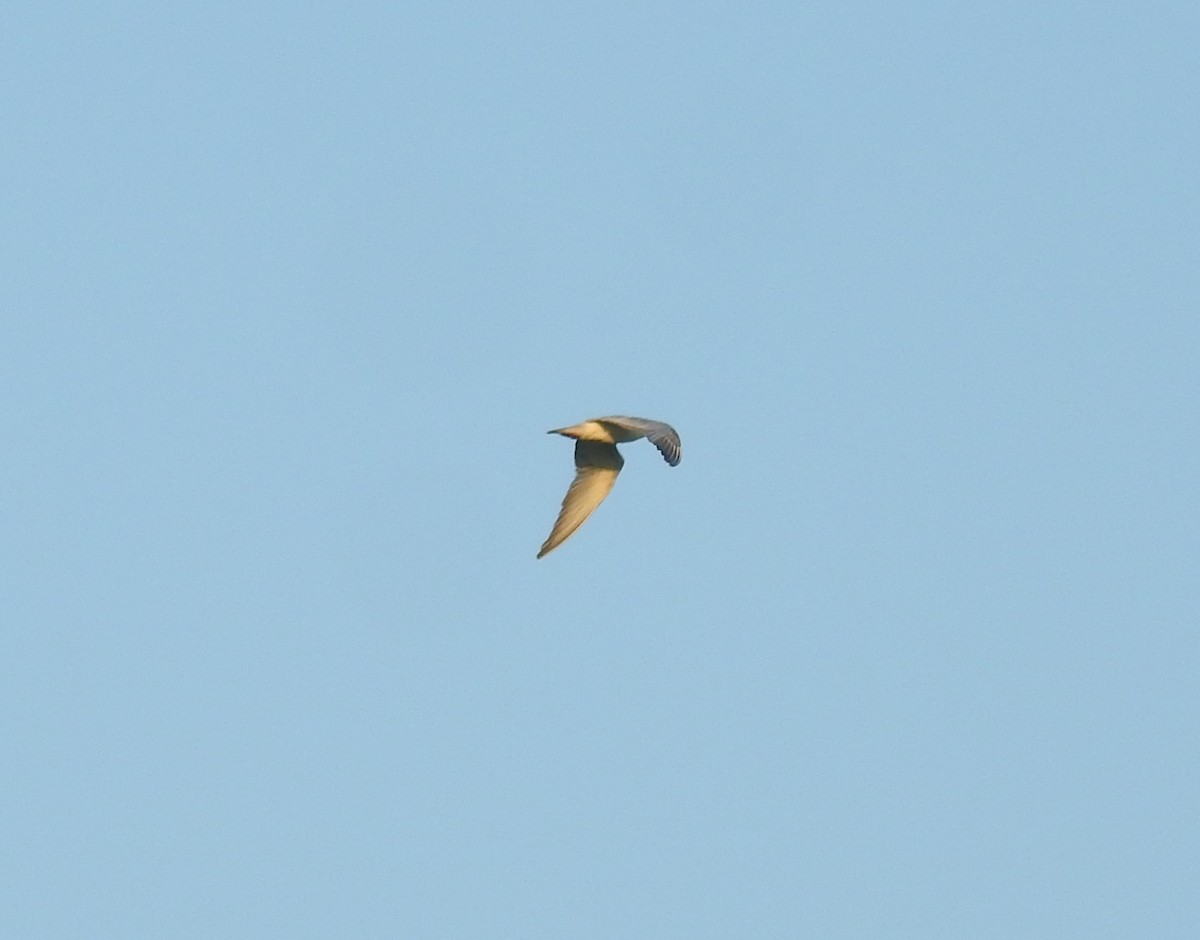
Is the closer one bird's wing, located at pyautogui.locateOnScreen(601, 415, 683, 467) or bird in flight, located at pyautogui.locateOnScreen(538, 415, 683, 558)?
bird's wing, located at pyautogui.locateOnScreen(601, 415, 683, 467)

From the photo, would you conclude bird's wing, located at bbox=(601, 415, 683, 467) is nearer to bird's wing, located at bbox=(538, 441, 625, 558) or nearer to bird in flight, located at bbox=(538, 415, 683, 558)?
bird in flight, located at bbox=(538, 415, 683, 558)

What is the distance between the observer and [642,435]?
38.7 m

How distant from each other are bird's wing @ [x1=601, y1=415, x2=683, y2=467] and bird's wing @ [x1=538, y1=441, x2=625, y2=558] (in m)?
1.79

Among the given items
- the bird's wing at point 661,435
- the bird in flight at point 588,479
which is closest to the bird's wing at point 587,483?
the bird in flight at point 588,479

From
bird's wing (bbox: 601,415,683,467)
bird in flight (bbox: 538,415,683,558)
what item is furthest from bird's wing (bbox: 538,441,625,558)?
Answer: bird's wing (bbox: 601,415,683,467)

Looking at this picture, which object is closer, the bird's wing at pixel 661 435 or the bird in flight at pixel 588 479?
the bird's wing at pixel 661 435

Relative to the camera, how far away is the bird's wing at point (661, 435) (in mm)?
37156

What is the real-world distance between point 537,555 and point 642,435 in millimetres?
2798

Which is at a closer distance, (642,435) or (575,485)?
(642,435)

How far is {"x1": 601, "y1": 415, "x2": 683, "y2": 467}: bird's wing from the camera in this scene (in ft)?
122

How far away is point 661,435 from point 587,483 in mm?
3807

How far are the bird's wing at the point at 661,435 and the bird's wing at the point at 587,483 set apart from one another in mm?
1788

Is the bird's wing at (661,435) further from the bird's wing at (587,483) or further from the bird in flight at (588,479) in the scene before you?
the bird's wing at (587,483)

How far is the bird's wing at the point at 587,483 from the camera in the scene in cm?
4116
